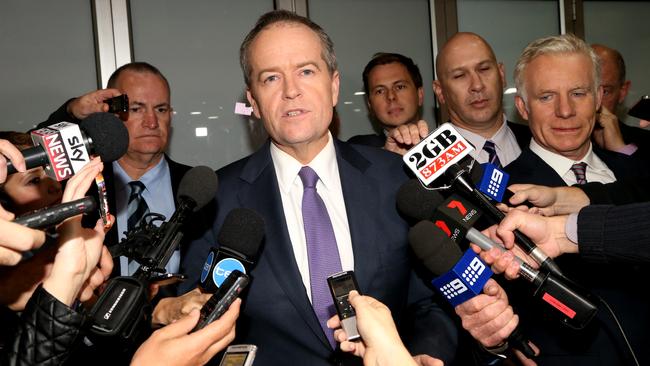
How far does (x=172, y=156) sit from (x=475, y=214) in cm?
338

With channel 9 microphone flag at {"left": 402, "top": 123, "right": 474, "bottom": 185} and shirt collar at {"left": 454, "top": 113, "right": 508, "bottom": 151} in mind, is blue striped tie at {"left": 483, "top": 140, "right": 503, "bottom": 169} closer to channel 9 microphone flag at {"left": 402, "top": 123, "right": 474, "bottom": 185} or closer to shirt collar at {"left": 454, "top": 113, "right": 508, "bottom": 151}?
shirt collar at {"left": 454, "top": 113, "right": 508, "bottom": 151}

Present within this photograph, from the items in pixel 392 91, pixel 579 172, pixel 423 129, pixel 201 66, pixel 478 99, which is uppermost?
pixel 201 66

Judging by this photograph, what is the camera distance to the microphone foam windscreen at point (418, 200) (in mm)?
1785

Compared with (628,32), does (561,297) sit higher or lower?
lower

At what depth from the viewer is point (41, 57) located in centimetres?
420

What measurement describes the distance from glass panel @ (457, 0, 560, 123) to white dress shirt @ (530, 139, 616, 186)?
9.68 feet

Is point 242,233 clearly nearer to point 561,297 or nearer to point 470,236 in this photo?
point 470,236

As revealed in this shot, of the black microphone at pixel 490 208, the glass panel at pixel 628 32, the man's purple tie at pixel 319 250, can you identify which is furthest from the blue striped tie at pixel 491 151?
the glass panel at pixel 628 32

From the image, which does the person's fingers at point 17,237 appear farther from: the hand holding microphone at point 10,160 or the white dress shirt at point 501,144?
the white dress shirt at point 501,144

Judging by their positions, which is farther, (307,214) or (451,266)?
(307,214)

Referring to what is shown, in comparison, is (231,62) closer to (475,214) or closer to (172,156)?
(172,156)

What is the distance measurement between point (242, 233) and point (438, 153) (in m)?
0.66

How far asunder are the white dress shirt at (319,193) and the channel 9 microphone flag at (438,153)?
41cm

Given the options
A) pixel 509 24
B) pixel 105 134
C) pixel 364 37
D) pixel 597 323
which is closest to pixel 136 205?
pixel 105 134
